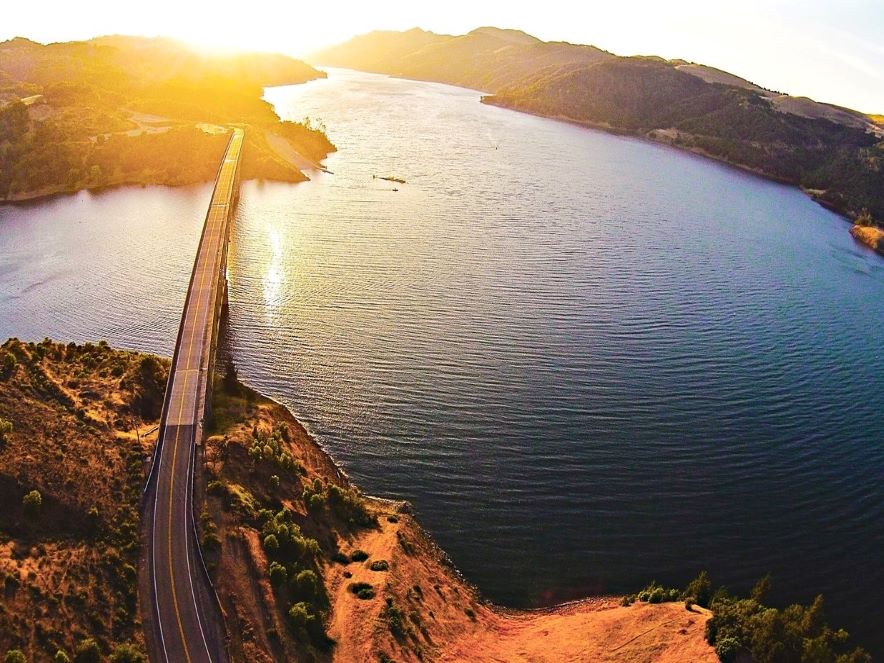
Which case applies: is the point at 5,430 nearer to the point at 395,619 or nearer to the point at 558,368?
the point at 395,619

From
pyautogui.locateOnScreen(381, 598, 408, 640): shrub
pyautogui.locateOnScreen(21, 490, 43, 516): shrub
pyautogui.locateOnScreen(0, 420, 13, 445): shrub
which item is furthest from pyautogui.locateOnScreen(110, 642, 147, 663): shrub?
pyautogui.locateOnScreen(0, 420, 13, 445): shrub

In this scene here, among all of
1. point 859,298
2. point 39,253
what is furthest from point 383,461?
point 859,298

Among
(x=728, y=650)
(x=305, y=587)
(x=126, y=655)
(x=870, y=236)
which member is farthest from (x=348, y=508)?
(x=870, y=236)

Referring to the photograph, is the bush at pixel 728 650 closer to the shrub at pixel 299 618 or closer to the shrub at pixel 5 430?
the shrub at pixel 299 618

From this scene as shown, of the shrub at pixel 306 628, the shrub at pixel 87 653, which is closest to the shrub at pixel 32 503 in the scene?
the shrub at pixel 87 653

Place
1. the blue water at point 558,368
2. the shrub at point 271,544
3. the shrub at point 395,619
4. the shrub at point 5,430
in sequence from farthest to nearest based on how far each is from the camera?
the blue water at point 558,368, the shrub at point 5,430, the shrub at point 271,544, the shrub at point 395,619

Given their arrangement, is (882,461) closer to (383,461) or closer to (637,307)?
(637,307)
